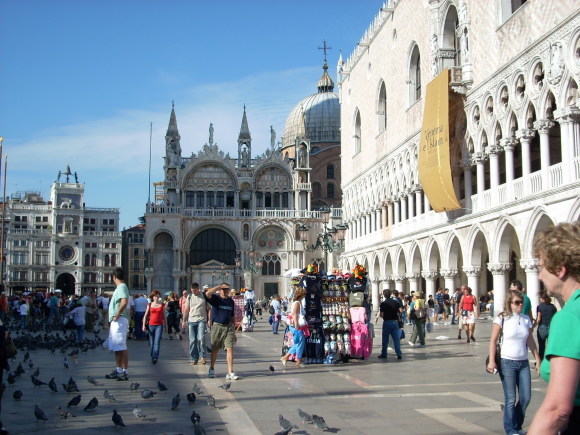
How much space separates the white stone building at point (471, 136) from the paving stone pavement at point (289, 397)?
29.6ft

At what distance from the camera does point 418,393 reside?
9.20 metres

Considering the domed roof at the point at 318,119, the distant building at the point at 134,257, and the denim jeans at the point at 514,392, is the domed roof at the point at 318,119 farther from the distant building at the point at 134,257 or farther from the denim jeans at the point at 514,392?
the denim jeans at the point at 514,392

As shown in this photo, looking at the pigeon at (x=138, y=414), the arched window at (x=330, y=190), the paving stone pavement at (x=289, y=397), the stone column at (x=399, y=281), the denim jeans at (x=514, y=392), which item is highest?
the arched window at (x=330, y=190)

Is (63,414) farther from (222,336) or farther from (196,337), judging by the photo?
(196,337)

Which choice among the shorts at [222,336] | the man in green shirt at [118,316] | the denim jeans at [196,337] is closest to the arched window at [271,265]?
the denim jeans at [196,337]

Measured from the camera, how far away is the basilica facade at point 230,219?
173 ft

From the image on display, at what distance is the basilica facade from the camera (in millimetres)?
52688

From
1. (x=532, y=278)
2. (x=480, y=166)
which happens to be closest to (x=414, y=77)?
(x=480, y=166)

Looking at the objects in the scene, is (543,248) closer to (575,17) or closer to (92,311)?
(575,17)

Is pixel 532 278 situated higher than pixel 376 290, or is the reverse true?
pixel 532 278

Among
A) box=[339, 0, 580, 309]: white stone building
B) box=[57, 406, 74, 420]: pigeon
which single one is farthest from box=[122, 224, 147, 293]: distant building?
box=[57, 406, 74, 420]: pigeon

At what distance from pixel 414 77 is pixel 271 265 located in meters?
24.2

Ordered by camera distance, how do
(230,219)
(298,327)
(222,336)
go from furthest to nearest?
(230,219)
(298,327)
(222,336)

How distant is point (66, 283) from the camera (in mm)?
79812
